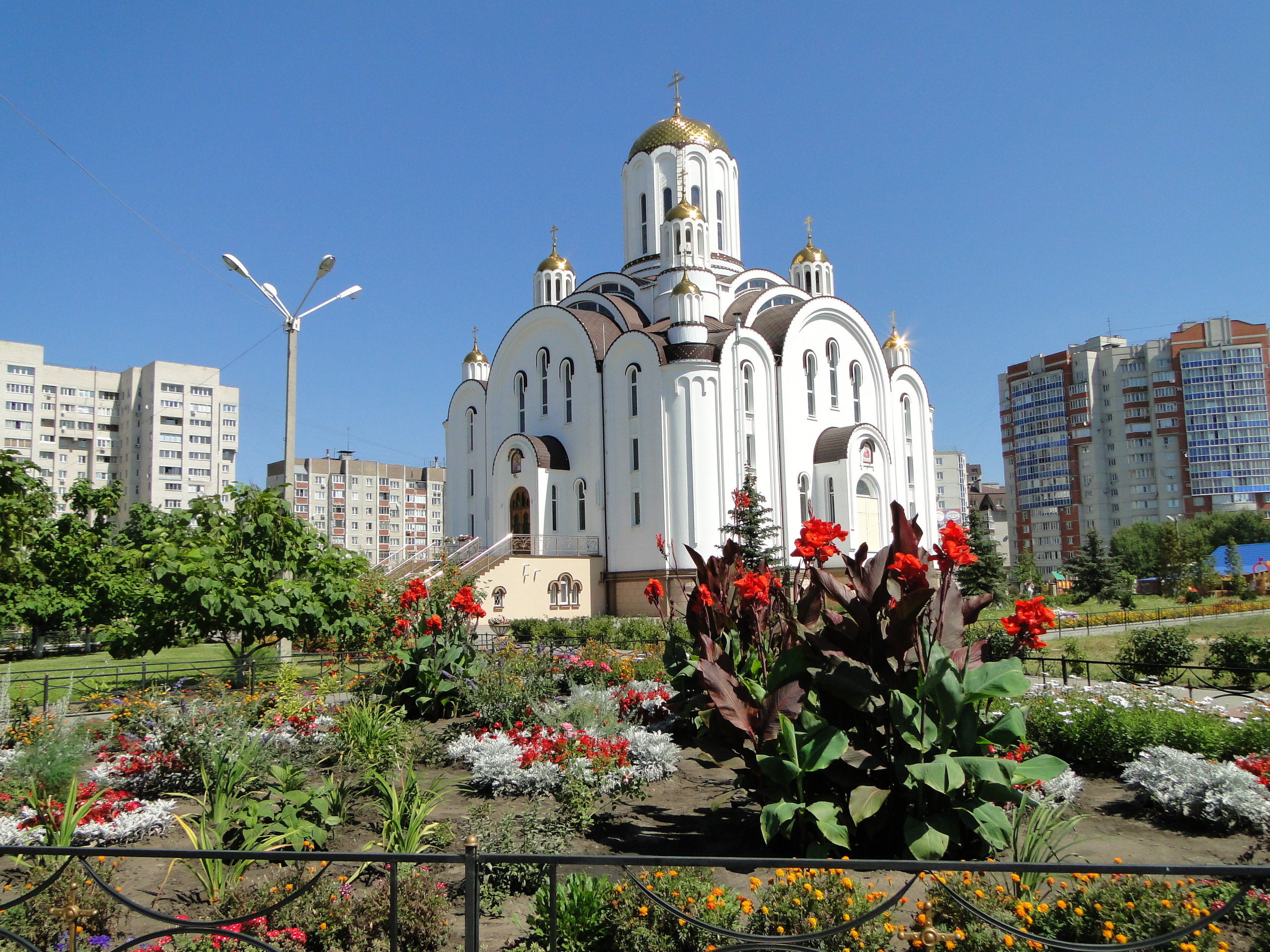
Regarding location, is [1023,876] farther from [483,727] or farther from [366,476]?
[366,476]

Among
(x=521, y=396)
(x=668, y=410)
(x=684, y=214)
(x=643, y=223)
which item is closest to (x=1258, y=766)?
(x=668, y=410)

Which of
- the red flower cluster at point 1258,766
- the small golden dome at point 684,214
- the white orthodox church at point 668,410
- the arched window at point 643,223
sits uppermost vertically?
the arched window at point 643,223

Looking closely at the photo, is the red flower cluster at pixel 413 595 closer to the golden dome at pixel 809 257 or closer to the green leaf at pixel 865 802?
the green leaf at pixel 865 802

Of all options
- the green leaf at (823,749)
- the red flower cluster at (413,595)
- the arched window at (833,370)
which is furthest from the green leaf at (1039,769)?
the arched window at (833,370)

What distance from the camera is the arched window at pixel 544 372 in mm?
31547

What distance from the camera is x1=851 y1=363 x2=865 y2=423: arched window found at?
106 feet

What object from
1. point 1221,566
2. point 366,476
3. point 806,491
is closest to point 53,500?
point 806,491

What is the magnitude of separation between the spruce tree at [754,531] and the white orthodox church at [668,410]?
2.92 feet

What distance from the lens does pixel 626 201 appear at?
34906 millimetres

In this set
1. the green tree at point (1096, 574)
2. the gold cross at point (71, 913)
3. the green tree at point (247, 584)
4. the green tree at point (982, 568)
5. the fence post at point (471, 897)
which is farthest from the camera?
the green tree at point (1096, 574)

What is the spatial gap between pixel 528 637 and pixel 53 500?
12.3 metres

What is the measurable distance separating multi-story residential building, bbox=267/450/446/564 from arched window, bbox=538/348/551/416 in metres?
63.4

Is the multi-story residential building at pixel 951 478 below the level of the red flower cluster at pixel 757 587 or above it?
above

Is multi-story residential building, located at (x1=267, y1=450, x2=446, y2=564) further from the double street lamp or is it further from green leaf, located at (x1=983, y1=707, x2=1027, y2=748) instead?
green leaf, located at (x1=983, y1=707, x2=1027, y2=748)
